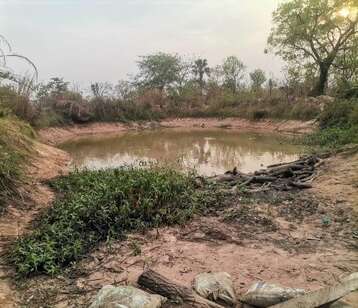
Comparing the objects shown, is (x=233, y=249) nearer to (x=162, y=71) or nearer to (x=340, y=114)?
(x=340, y=114)

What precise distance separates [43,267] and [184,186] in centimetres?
263

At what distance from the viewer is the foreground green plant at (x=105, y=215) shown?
13.1 feet

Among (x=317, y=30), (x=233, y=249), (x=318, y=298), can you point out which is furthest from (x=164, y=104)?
(x=318, y=298)

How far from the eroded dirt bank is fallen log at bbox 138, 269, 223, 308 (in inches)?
608

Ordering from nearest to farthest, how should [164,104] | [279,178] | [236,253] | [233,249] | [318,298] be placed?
[318,298]
[236,253]
[233,249]
[279,178]
[164,104]

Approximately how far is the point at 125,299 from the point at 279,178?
17.3 ft

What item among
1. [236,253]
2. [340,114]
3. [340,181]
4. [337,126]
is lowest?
[236,253]

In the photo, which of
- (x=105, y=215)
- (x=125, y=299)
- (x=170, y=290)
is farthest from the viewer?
(x=105, y=215)

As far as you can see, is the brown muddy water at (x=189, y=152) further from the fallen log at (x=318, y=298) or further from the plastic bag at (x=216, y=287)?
the fallen log at (x=318, y=298)

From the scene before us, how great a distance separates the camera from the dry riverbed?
138 inches

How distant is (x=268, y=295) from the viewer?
10.0ft

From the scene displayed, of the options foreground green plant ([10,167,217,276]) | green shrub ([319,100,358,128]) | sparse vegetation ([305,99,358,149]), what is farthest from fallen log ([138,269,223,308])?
green shrub ([319,100,358,128])

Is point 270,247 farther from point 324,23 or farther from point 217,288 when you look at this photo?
point 324,23

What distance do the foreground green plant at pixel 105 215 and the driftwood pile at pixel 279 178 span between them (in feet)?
4.37
